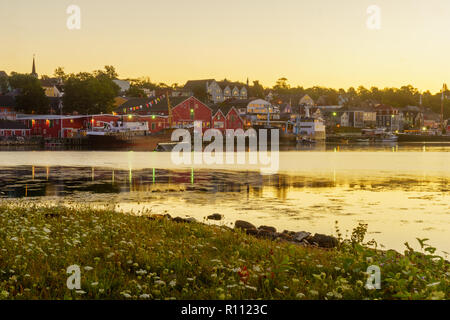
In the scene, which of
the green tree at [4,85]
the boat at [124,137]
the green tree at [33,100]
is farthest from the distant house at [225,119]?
the green tree at [4,85]

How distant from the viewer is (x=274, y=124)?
524ft

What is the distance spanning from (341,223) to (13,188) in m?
21.5

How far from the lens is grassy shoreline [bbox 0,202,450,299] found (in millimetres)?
7496

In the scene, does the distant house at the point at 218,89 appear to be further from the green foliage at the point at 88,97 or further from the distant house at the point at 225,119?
the green foliage at the point at 88,97

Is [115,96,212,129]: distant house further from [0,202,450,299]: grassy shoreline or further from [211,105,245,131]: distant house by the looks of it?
[0,202,450,299]: grassy shoreline

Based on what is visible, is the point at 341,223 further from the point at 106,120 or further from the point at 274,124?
the point at 274,124

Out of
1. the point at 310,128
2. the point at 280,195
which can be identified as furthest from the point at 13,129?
the point at 280,195

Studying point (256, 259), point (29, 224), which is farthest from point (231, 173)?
point (256, 259)

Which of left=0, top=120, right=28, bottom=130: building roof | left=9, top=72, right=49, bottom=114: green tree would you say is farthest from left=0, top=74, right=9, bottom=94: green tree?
left=0, top=120, right=28, bottom=130: building roof

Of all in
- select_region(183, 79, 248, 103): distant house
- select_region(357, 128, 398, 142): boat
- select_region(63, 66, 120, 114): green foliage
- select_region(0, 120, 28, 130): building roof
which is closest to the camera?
select_region(0, 120, 28, 130): building roof

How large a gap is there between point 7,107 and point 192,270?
131 meters

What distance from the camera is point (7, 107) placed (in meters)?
127

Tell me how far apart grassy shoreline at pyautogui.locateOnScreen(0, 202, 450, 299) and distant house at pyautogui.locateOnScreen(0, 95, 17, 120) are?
121 m
